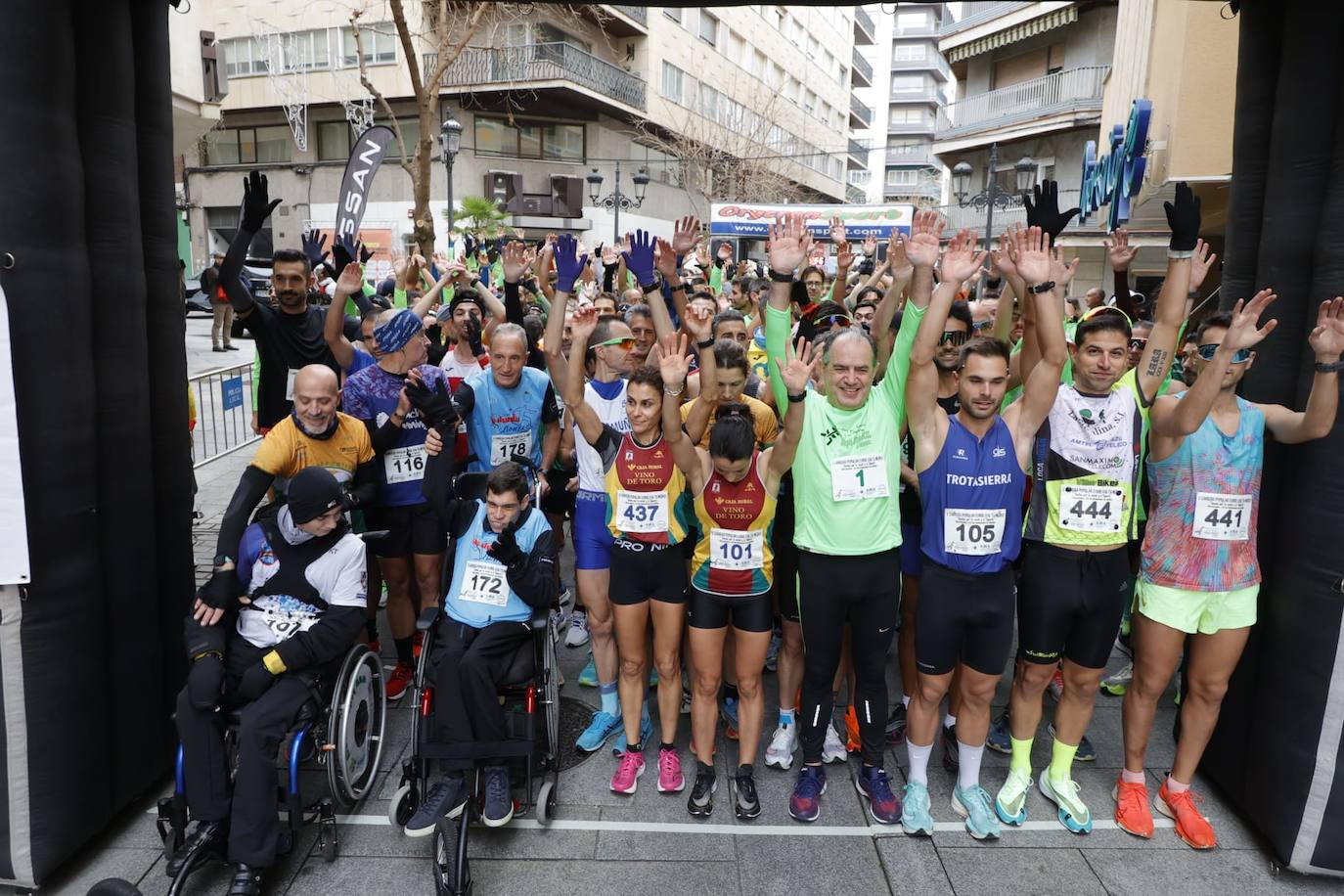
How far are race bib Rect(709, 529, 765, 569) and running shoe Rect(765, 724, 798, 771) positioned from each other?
106cm

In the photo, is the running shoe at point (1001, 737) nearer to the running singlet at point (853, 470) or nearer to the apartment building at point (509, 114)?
the running singlet at point (853, 470)

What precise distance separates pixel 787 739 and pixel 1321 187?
11.4ft

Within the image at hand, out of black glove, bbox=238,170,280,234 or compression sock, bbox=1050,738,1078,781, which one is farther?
black glove, bbox=238,170,280,234

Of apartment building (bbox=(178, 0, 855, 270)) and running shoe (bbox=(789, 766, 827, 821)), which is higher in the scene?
apartment building (bbox=(178, 0, 855, 270))

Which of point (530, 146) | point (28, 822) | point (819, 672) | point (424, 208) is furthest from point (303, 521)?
point (530, 146)

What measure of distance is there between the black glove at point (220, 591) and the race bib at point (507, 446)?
5.22 feet

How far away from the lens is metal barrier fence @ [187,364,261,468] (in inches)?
365

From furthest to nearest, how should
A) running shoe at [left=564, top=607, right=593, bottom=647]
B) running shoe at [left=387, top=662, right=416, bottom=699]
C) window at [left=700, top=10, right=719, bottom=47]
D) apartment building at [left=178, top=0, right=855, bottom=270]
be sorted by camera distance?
window at [left=700, top=10, right=719, bottom=47]
apartment building at [left=178, top=0, right=855, bottom=270]
running shoe at [left=564, top=607, right=593, bottom=647]
running shoe at [left=387, top=662, right=416, bottom=699]

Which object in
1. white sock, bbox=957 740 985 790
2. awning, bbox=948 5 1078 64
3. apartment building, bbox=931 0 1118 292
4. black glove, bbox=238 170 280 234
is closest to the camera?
white sock, bbox=957 740 985 790

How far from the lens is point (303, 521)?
11.9 feet

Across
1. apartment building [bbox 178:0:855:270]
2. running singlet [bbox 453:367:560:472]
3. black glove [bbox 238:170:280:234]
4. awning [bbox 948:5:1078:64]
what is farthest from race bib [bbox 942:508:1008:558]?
awning [bbox 948:5:1078:64]

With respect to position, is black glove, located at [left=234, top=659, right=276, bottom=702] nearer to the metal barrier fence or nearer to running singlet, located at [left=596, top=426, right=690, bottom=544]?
running singlet, located at [left=596, top=426, right=690, bottom=544]

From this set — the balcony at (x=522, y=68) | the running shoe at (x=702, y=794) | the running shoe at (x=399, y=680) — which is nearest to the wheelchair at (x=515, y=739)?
the running shoe at (x=702, y=794)

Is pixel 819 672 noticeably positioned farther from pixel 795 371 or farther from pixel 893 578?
pixel 795 371
